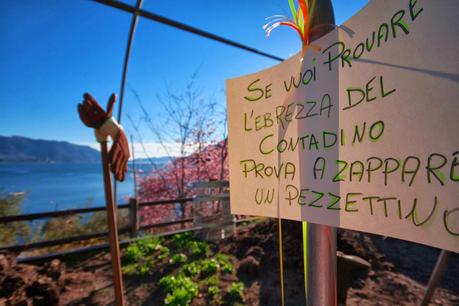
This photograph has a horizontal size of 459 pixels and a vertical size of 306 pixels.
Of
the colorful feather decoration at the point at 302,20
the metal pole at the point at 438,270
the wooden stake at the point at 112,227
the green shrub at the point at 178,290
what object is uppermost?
the colorful feather decoration at the point at 302,20

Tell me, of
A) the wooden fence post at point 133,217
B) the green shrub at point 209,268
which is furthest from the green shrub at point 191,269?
the wooden fence post at point 133,217

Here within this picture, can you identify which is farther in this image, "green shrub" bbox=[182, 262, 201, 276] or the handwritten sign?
"green shrub" bbox=[182, 262, 201, 276]

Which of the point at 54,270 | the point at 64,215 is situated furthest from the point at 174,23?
the point at 64,215

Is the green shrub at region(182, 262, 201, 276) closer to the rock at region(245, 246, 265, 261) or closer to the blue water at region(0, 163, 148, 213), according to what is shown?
the rock at region(245, 246, 265, 261)

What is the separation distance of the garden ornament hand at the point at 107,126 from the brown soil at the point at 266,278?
1.58 metres

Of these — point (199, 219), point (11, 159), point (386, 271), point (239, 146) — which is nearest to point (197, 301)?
point (199, 219)

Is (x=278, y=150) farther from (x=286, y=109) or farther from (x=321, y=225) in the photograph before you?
(x=321, y=225)

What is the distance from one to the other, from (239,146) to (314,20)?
42 centimetres

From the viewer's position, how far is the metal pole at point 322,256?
20.2 inches

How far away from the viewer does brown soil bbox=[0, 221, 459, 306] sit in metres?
1.93

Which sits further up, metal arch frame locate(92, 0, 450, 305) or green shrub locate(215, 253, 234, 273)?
metal arch frame locate(92, 0, 450, 305)

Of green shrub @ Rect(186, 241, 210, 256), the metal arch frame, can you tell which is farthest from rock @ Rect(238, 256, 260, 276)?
the metal arch frame

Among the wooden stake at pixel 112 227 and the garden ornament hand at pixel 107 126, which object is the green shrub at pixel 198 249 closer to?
the wooden stake at pixel 112 227

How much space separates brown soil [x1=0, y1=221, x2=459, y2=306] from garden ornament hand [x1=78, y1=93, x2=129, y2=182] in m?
1.58
